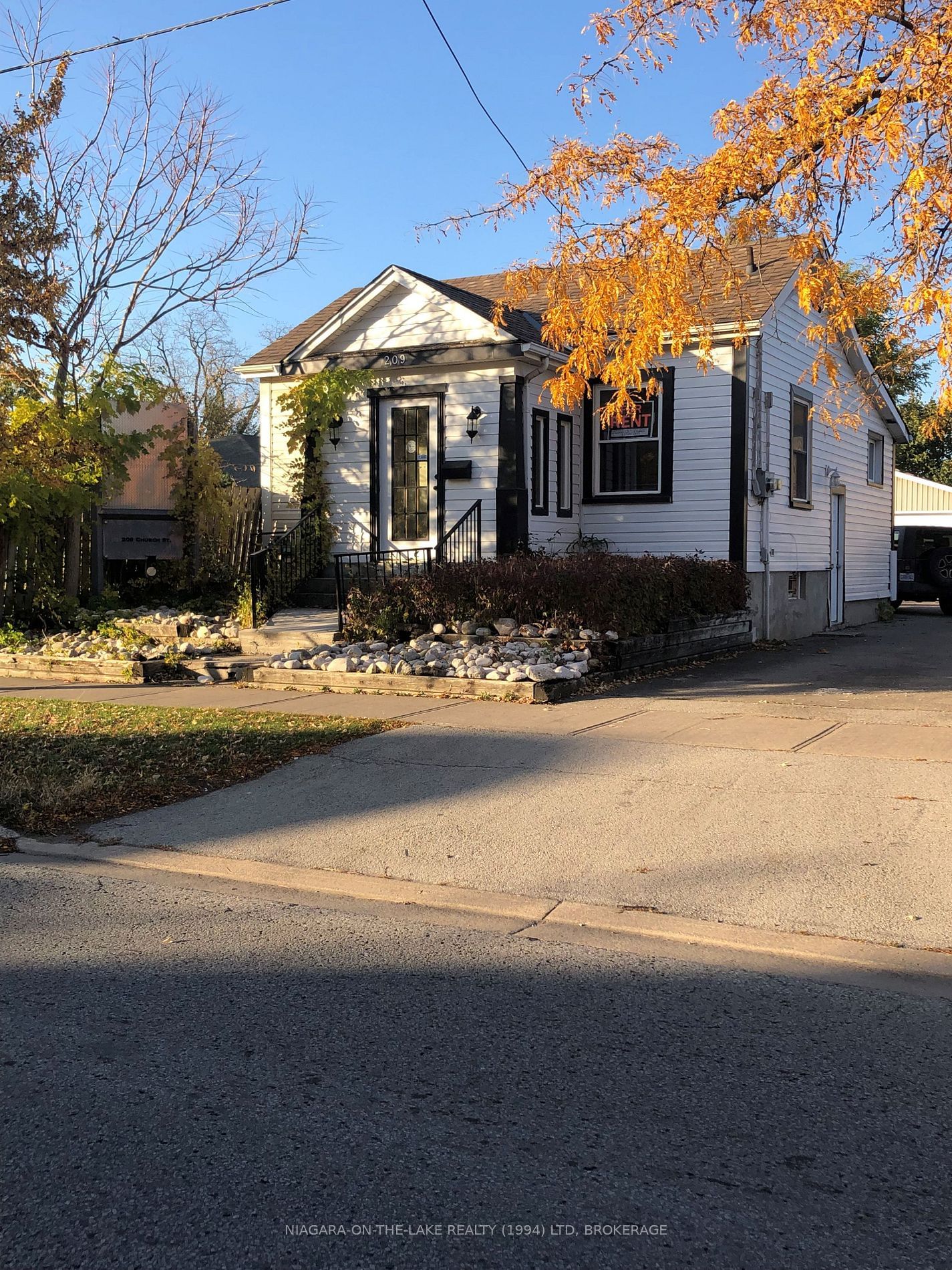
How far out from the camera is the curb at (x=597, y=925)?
4.52 metres

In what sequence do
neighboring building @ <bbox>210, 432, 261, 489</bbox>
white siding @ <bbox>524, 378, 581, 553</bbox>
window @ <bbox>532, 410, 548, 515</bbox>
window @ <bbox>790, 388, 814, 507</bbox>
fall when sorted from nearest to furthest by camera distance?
white siding @ <bbox>524, 378, 581, 553</bbox> < window @ <bbox>532, 410, 548, 515</bbox> < window @ <bbox>790, 388, 814, 507</bbox> < neighboring building @ <bbox>210, 432, 261, 489</bbox>

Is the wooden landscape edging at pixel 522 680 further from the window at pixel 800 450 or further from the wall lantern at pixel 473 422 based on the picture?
the window at pixel 800 450

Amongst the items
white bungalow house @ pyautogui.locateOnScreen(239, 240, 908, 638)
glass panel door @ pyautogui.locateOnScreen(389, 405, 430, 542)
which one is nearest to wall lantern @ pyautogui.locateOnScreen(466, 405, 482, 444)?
white bungalow house @ pyautogui.locateOnScreen(239, 240, 908, 638)

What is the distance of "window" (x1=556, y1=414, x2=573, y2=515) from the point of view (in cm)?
1694

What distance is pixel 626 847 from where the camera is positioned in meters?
6.11

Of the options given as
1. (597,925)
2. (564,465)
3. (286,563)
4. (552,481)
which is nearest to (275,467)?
(286,563)

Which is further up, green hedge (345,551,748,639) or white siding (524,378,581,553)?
white siding (524,378,581,553)

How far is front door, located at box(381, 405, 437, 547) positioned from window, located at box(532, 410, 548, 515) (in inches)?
61.2

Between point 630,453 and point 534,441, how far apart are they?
1.78 metres

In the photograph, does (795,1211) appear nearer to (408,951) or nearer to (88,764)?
(408,951)

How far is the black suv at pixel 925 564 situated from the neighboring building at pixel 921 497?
13.8 meters

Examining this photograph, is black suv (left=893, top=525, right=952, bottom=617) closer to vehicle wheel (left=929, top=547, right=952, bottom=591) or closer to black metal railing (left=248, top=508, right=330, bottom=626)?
vehicle wheel (left=929, top=547, right=952, bottom=591)

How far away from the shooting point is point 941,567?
25.7 metres

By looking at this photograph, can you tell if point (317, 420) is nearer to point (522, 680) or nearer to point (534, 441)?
point (534, 441)
